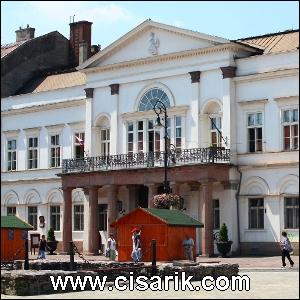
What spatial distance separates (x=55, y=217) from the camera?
57094mm

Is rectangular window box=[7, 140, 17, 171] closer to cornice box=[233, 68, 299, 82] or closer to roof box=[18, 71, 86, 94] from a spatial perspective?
roof box=[18, 71, 86, 94]

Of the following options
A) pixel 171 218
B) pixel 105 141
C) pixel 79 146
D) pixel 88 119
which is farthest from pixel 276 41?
pixel 171 218

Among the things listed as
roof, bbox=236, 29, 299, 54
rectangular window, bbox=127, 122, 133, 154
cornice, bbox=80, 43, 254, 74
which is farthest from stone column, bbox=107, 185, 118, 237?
roof, bbox=236, 29, 299, 54

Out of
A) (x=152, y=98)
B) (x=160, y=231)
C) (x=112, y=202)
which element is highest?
(x=152, y=98)

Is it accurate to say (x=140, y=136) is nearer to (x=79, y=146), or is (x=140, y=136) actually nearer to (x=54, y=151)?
(x=79, y=146)

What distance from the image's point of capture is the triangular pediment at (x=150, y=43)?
48938 mm

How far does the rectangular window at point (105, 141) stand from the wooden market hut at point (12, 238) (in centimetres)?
1891

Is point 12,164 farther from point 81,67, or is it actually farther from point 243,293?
point 243,293

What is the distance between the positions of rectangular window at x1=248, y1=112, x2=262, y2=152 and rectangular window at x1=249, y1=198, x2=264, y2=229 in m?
2.78

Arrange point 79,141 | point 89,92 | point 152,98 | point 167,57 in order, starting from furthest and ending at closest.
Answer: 1. point 89,92
2. point 79,141
3. point 152,98
4. point 167,57

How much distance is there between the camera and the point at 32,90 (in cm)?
6209

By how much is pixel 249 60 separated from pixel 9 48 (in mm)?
23765

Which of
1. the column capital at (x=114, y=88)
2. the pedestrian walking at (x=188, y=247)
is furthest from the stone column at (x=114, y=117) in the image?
the pedestrian walking at (x=188, y=247)

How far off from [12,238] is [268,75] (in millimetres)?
17531
